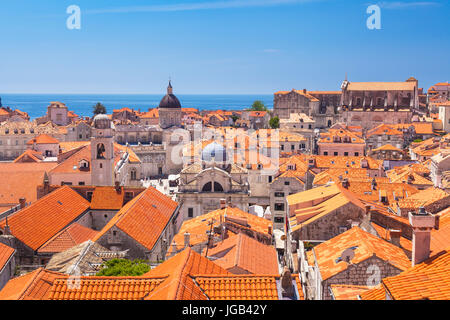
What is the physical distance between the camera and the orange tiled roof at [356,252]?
13.8 meters

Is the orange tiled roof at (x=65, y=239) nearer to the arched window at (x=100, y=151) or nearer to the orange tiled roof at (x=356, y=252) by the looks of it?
the orange tiled roof at (x=356, y=252)

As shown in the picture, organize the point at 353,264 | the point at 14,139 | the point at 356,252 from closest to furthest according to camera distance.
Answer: the point at 353,264 → the point at 356,252 → the point at 14,139

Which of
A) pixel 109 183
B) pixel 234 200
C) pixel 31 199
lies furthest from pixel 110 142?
pixel 234 200

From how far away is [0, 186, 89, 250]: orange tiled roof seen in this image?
21.9 metres

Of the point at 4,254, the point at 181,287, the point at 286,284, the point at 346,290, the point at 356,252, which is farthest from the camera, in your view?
the point at 4,254

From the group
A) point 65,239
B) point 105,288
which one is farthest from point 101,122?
point 105,288

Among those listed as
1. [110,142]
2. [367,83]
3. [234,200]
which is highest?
[367,83]

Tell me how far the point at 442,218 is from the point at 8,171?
29602 millimetres

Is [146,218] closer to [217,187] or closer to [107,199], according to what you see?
[107,199]

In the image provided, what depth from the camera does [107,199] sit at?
96.5ft

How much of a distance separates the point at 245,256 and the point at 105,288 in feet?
25.1
